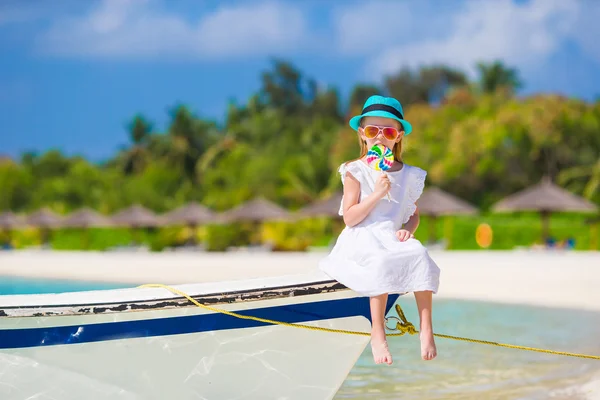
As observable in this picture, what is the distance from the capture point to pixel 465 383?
6820 mm

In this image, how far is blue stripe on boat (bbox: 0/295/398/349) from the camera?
4031mm

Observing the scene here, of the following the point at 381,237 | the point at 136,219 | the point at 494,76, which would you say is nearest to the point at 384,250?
the point at 381,237

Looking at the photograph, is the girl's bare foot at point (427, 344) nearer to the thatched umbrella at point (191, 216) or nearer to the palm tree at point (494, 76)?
the thatched umbrella at point (191, 216)

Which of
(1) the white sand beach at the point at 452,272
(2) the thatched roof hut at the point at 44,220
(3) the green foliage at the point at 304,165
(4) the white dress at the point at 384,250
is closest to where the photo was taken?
(4) the white dress at the point at 384,250

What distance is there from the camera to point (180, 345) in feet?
13.6

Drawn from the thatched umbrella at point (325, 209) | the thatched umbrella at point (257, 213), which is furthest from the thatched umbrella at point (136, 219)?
the thatched umbrella at point (325, 209)

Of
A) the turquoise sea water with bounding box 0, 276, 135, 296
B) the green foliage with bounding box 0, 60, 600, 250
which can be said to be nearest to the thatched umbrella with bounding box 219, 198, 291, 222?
the green foliage with bounding box 0, 60, 600, 250

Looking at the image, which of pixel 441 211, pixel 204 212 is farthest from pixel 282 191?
pixel 441 211

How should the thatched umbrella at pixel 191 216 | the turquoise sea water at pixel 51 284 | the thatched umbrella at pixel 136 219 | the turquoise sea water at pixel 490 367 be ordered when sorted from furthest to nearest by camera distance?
1. the thatched umbrella at pixel 136 219
2. the thatched umbrella at pixel 191 216
3. the turquoise sea water at pixel 51 284
4. the turquoise sea water at pixel 490 367

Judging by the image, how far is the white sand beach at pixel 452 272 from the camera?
13.8 m

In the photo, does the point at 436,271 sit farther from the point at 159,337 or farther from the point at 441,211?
the point at 441,211

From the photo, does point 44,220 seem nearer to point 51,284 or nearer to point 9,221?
point 9,221

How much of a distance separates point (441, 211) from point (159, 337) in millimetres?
21045

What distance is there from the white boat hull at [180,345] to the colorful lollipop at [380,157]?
0.63 metres
